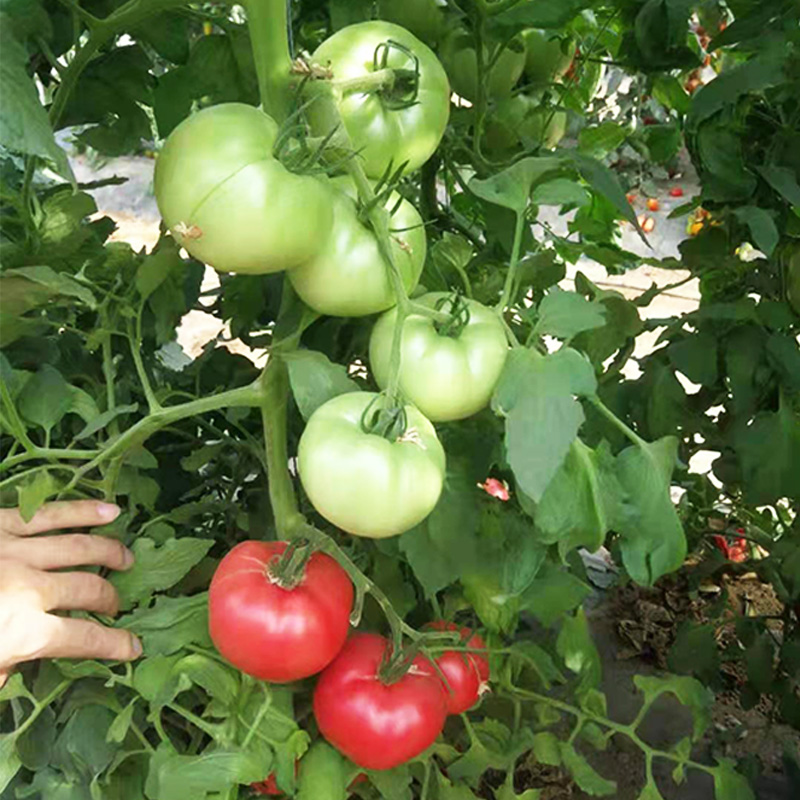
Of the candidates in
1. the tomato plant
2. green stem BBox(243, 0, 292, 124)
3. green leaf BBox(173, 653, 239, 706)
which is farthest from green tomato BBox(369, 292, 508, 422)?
green leaf BBox(173, 653, 239, 706)

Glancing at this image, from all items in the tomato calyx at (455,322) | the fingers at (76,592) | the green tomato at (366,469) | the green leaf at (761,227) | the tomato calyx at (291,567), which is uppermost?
the tomato calyx at (455,322)

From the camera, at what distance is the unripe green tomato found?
765 mm

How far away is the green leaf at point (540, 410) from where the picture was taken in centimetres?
40

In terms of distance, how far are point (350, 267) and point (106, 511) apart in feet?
0.88

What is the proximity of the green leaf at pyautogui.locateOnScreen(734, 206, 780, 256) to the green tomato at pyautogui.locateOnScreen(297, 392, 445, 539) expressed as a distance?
1.06 ft

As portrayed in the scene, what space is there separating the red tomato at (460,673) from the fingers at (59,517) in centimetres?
21

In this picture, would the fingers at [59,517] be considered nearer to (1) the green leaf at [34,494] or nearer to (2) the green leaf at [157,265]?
(1) the green leaf at [34,494]

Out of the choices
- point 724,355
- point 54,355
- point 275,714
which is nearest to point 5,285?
point 54,355

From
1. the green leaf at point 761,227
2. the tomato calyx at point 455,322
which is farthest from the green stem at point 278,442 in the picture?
the green leaf at point 761,227

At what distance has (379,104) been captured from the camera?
450 mm

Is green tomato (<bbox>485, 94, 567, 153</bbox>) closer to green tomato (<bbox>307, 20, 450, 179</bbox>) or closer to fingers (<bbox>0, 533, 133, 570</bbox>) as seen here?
green tomato (<bbox>307, 20, 450, 179</bbox>)

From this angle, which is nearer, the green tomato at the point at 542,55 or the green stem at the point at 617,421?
the green stem at the point at 617,421

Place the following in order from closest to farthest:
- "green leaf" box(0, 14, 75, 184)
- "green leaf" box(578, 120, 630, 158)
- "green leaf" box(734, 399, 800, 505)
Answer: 1. "green leaf" box(0, 14, 75, 184)
2. "green leaf" box(734, 399, 800, 505)
3. "green leaf" box(578, 120, 630, 158)

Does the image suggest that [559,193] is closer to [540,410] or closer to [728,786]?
[540,410]
